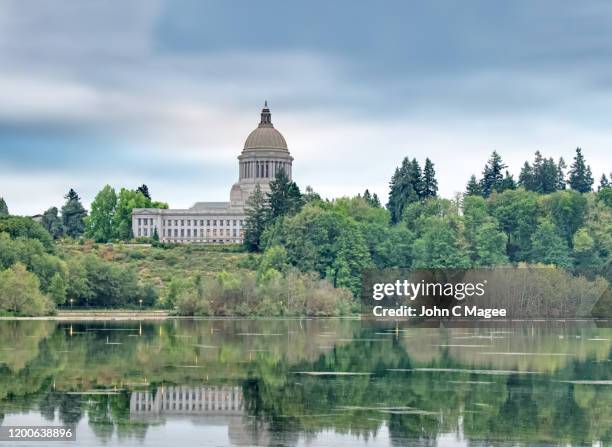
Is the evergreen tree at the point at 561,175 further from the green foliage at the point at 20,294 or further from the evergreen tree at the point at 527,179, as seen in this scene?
the green foliage at the point at 20,294

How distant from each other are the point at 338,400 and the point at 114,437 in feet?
33.1

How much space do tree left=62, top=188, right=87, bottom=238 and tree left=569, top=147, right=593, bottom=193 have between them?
2661 inches

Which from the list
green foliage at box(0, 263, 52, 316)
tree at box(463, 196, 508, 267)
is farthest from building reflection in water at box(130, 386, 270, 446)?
tree at box(463, 196, 508, 267)

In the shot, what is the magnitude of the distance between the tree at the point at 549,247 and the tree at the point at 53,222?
230ft

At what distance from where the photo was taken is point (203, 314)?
108 m

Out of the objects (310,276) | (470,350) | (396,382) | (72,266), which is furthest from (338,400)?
(310,276)

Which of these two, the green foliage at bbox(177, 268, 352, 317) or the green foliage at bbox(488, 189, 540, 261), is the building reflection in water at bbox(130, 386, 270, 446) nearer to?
the green foliage at bbox(177, 268, 352, 317)

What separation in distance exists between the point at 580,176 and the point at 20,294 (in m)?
94.5

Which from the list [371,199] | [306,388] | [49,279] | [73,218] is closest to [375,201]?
[371,199]

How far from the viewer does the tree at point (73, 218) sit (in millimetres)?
182625

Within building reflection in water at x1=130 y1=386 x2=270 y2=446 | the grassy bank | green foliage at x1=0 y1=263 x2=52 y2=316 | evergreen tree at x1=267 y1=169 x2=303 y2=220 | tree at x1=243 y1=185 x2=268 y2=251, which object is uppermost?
evergreen tree at x1=267 y1=169 x2=303 y2=220

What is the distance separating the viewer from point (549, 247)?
138000mm

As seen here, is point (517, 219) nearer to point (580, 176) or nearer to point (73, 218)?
point (580, 176)

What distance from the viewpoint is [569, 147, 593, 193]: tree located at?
171 meters
